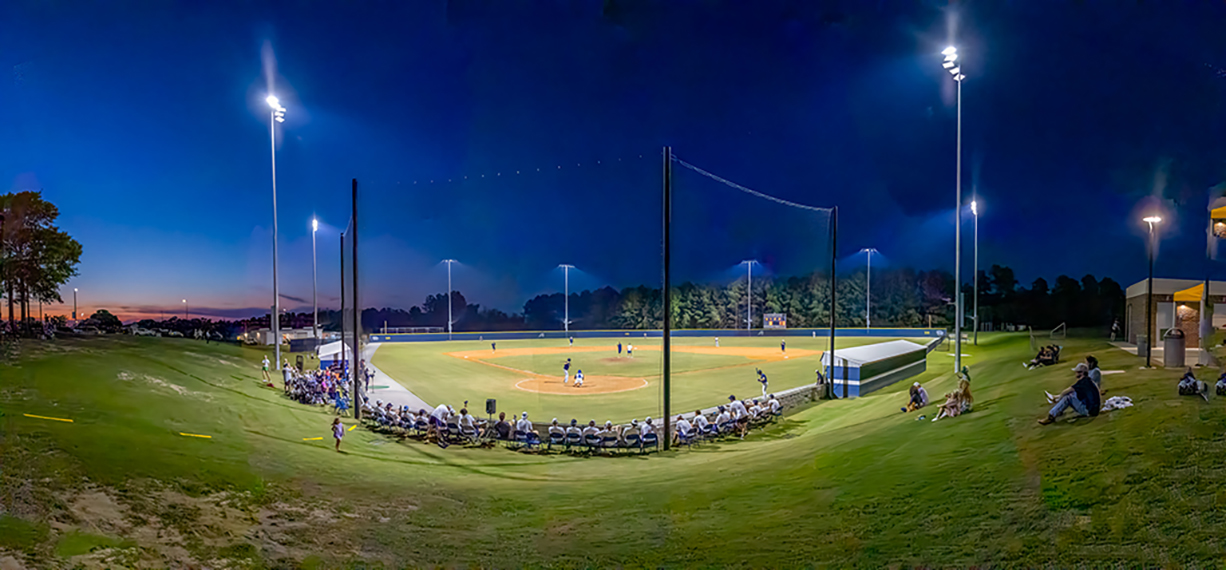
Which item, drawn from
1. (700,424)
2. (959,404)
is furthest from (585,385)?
(959,404)

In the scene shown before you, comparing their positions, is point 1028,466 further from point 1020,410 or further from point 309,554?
point 309,554

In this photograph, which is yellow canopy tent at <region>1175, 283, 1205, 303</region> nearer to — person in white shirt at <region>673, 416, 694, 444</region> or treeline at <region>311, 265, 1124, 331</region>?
treeline at <region>311, 265, 1124, 331</region>

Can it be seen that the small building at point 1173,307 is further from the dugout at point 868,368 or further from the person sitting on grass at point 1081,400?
the dugout at point 868,368

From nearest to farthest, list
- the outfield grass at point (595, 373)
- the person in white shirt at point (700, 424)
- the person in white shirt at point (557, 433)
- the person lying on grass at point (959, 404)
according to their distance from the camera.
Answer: the person lying on grass at point (959, 404) < the person in white shirt at point (557, 433) < the person in white shirt at point (700, 424) < the outfield grass at point (595, 373)

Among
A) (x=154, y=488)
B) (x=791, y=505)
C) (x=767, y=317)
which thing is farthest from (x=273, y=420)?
(x=767, y=317)

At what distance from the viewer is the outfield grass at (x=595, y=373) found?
24.0 m

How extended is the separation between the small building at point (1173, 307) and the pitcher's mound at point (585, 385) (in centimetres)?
2073

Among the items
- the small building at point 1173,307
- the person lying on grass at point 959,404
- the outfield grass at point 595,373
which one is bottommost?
the outfield grass at point 595,373

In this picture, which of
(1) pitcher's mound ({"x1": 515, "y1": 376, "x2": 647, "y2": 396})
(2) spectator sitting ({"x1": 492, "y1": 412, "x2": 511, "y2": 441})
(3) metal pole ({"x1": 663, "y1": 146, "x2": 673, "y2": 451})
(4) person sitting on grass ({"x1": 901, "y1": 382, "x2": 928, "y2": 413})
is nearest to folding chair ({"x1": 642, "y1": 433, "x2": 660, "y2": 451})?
(3) metal pole ({"x1": 663, "y1": 146, "x2": 673, "y2": 451})

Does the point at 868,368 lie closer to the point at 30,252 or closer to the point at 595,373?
the point at 595,373

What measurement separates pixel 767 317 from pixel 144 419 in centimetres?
4311

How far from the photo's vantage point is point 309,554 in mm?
7992

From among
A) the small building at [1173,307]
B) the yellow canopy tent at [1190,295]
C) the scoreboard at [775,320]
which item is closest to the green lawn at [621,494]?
the small building at [1173,307]

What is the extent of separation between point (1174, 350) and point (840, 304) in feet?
86.9
